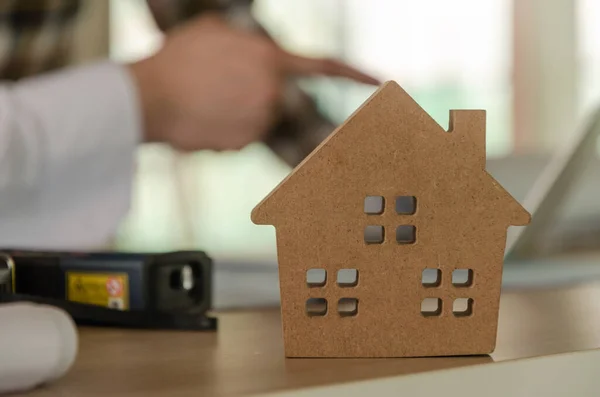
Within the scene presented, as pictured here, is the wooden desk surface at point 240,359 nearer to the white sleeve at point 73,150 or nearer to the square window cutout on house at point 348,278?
the square window cutout on house at point 348,278

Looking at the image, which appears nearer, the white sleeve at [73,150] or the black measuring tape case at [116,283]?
the black measuring tape case at [116,283]

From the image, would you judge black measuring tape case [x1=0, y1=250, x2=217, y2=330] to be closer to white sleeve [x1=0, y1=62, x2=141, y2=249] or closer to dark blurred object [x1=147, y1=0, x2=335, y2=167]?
white sleeve [x1=0, y1=62, x2=141, y2=249]

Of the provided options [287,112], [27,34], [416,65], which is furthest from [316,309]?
[416,65]

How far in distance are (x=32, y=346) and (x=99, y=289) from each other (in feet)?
0.51

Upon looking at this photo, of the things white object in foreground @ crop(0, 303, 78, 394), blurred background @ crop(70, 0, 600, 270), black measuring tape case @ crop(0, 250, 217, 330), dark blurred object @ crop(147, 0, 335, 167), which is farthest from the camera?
blurred background @ crop(70, 0, 600, 270)

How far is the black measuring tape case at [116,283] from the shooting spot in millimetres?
360

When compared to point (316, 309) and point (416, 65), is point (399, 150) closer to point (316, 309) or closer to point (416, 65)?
point (316, 309)

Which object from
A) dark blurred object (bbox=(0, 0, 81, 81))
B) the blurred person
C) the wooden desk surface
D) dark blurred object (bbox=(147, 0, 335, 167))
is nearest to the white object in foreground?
the wooden desk surface

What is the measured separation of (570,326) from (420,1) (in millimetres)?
2181

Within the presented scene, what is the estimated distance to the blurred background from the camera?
2061mm

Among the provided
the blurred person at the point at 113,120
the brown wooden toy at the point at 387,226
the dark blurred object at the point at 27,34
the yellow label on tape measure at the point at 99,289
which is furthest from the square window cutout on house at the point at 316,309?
the dark blurred object at the point at 27,34

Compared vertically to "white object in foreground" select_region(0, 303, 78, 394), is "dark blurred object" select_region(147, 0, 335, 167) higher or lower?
higher

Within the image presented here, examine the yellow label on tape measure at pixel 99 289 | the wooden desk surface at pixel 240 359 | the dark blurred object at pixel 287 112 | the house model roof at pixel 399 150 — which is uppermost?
the dark blurred object at pixel 287 112

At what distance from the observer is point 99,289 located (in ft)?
1.26
